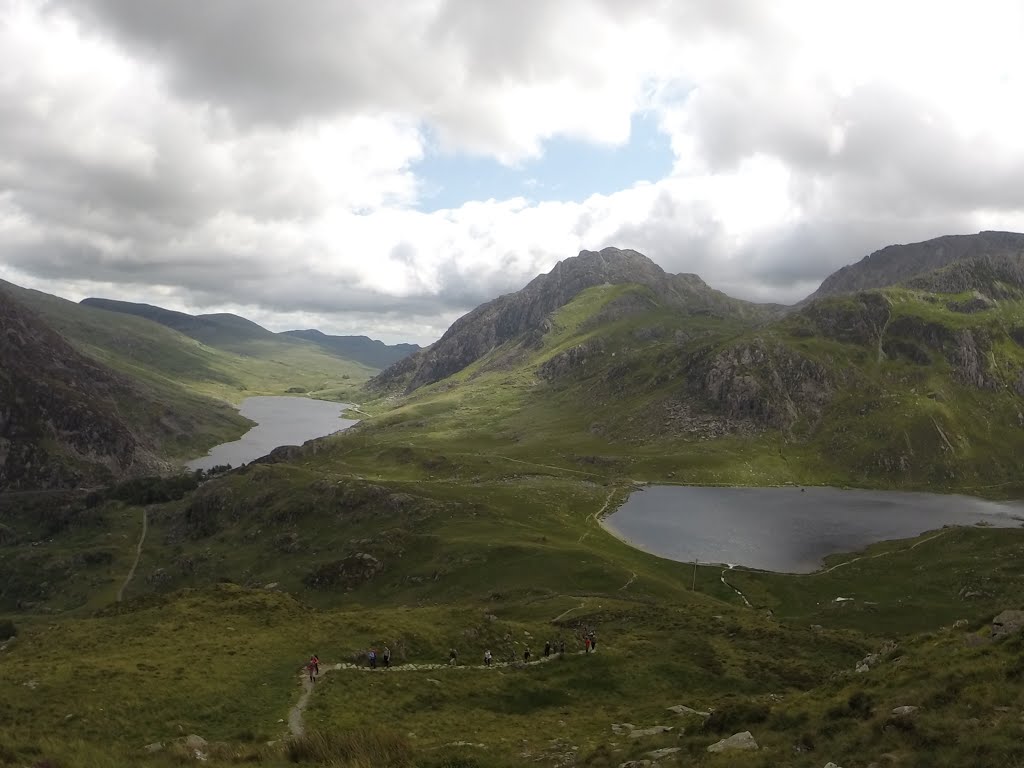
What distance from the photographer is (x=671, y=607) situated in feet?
247

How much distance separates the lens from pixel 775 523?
162000mm

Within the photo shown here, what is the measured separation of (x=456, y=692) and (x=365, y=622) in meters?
16.2

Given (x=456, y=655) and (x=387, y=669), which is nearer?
(x=387, y=669)

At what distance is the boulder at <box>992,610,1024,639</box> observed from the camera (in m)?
29.4

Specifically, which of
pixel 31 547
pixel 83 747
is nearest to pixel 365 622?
pixel 83 747

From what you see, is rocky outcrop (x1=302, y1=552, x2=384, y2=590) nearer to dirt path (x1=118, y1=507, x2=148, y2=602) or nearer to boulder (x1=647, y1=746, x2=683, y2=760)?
dirt path (x1=118, y1=507, x2=148, y2=602)

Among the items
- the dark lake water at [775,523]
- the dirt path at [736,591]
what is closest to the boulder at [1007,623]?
the dirt path at [736,591]

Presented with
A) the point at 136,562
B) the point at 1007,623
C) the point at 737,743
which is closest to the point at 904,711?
the point at 737,743

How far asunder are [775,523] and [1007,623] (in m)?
141

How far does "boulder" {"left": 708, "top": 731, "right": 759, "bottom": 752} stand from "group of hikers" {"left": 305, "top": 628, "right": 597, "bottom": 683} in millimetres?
28598

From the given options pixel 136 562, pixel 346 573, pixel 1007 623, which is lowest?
pixel 136 562

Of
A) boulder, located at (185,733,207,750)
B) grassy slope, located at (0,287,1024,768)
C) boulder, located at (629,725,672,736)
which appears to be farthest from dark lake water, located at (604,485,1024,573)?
boulder, located at (185,733,207,750)

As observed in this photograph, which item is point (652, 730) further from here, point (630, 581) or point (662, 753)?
point (630, 581)

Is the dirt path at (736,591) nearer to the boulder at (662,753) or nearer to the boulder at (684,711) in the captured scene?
the boulder at (684,711)
